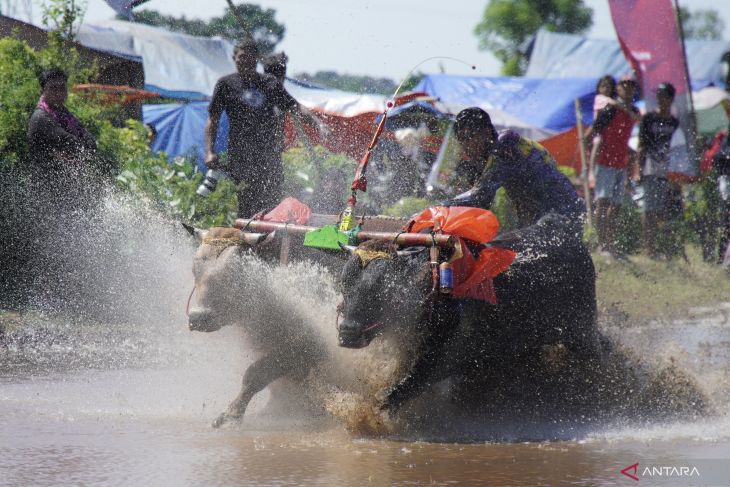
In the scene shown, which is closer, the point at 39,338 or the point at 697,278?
the point at 39,338

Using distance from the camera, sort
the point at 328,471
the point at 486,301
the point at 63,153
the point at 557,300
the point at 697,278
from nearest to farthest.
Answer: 1. the point at 328,471
2. the point at 486,301
3. the point at 557,300
4. the point at 63,153
5. the point at 697,278

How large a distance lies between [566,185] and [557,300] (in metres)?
0.72

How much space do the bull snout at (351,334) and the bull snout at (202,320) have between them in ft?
2.94

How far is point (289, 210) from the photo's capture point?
23.2 ft

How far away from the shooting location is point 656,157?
13.3m

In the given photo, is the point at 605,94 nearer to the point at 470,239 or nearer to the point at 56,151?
the point at 56,151

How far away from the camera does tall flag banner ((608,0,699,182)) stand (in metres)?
13.7

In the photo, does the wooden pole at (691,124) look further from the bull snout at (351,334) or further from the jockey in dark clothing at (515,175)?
the bull snout at (351,334)

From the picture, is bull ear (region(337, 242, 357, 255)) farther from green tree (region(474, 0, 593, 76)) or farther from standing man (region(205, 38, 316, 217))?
green tree (region(474, 0, 593, 76))

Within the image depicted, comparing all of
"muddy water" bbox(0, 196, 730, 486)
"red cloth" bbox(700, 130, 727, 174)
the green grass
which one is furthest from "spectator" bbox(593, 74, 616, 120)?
"muddy water" bbox(0, 196, 730, 486)

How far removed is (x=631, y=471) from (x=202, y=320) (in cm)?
244

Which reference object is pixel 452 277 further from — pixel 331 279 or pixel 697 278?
pixel 697 278

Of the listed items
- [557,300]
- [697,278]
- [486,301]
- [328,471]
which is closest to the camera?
[328,471]

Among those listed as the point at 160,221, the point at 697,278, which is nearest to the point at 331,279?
the point at 160,221
